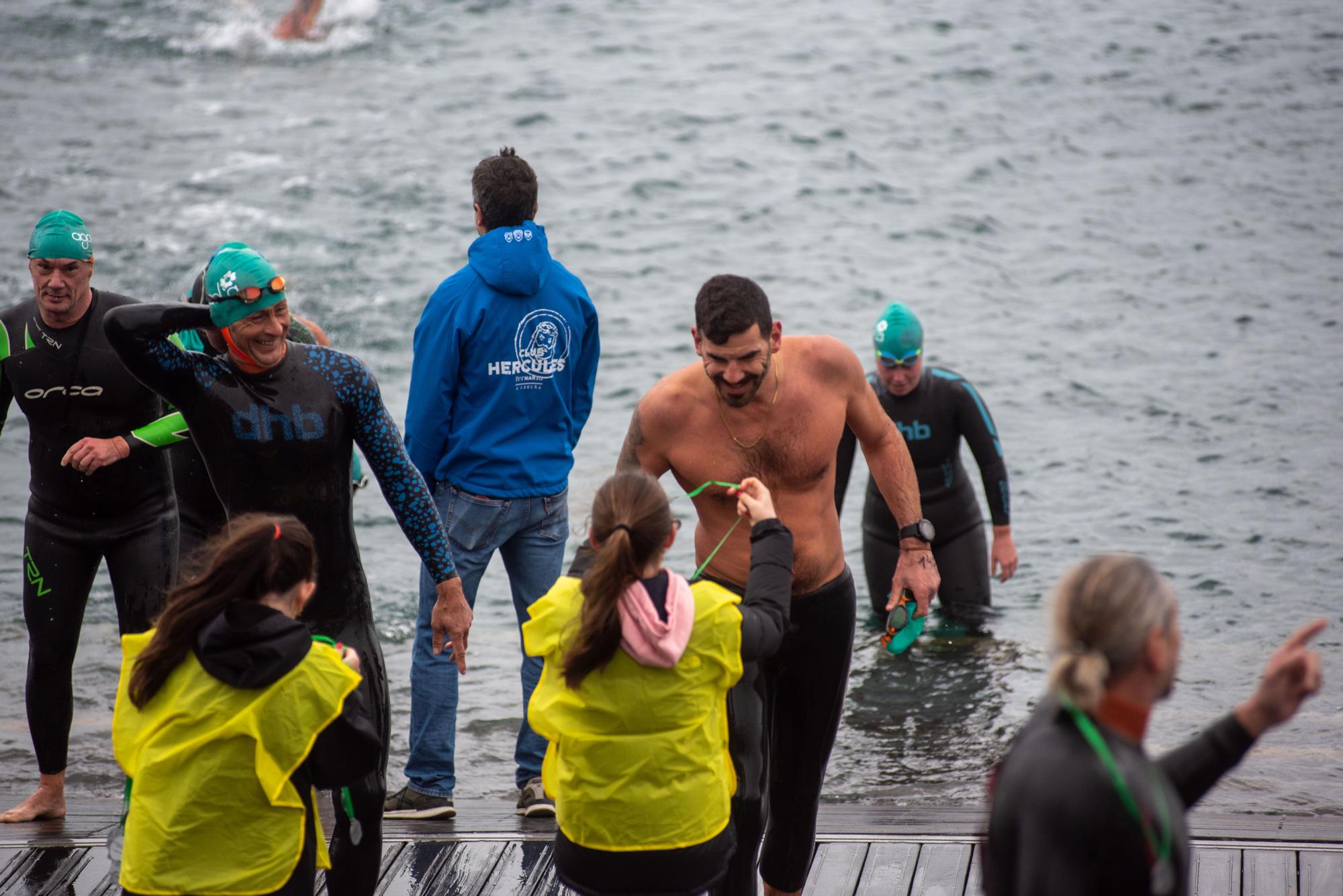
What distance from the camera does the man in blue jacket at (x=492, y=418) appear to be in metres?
4.82

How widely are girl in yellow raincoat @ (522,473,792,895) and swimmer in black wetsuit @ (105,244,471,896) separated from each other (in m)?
0.79

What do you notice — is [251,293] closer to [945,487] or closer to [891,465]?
[891,465]

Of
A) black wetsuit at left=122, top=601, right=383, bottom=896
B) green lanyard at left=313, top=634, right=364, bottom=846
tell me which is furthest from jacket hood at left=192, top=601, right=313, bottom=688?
green lanyard at left=313, top=634, right=364, bottom=846

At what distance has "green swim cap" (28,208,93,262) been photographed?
467 centimetres

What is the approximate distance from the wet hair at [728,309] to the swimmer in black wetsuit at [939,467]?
300 centimetres

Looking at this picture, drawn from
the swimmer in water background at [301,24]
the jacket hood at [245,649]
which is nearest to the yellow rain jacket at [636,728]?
the jacket hood at [245,649]

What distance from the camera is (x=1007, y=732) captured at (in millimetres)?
6582

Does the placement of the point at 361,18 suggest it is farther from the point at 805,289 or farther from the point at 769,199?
the point at 805,289

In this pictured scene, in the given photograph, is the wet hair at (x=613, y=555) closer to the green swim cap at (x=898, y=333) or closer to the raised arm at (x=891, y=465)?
the raised arm at (x=891, y=465)

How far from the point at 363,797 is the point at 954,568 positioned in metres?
4.60

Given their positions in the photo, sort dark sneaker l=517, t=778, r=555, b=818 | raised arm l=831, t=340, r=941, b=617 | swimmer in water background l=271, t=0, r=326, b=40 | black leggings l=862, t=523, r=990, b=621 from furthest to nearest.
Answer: swimmer in water background l=271, t=0, r=326, b=40 < black leggings l=862, t=523, r=990, b=621 < dark sneaker l=517, t=778, r=555, b=818 < raised arm l=831, t=340, r=941, b=617

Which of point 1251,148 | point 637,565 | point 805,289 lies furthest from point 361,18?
point 637,565

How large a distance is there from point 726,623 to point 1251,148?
2085 cm

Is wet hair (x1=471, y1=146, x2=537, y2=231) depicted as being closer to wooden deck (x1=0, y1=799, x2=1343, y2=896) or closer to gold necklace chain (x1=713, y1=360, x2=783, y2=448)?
gold necklace chain (x1=713, y1=360, x2=783, y2=448)
